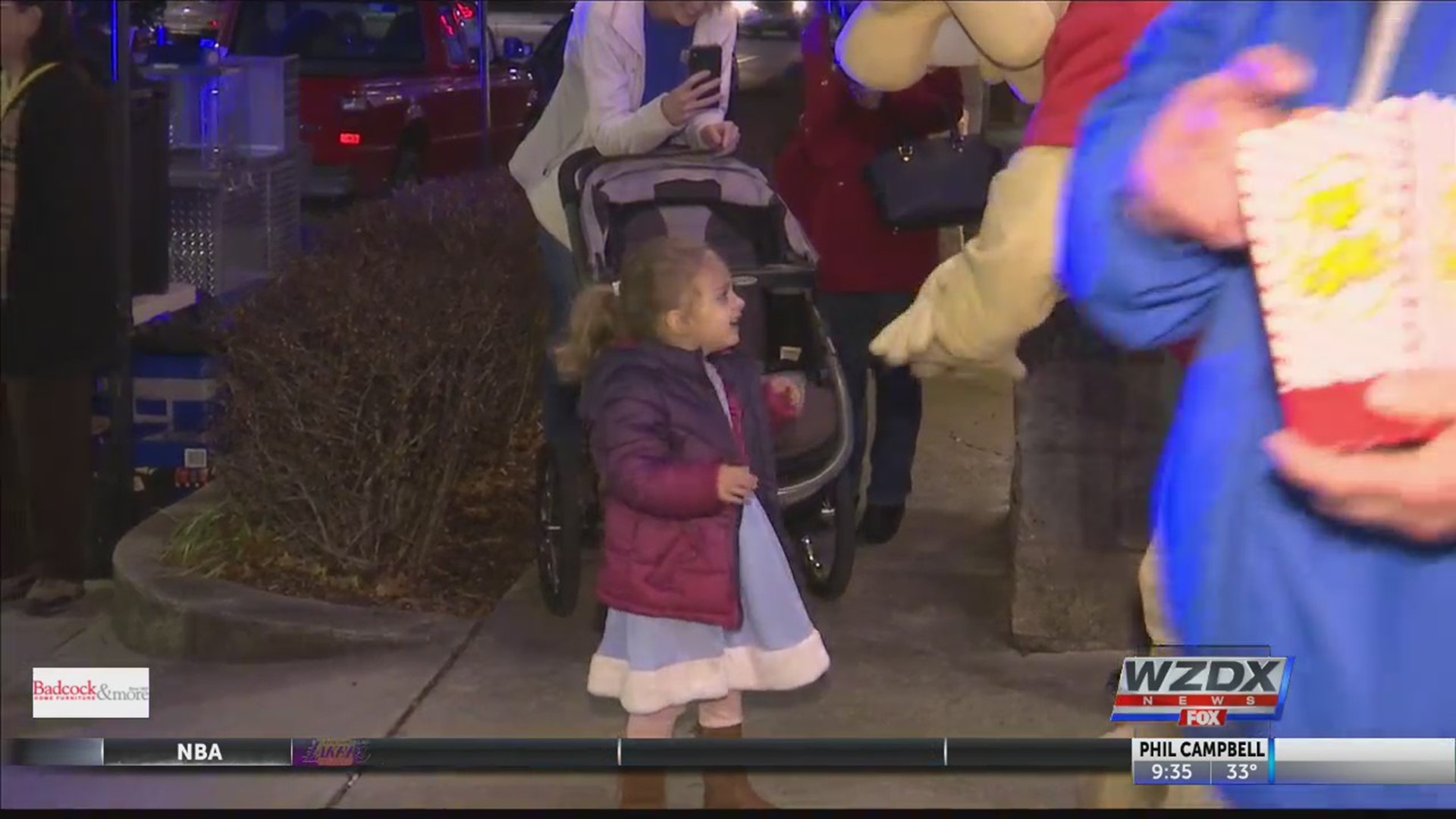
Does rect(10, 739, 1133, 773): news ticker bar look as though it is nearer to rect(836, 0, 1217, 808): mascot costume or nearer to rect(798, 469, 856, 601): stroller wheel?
rect(798, 469, 856, 601): stroller wheel

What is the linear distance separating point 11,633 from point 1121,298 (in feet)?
10.4

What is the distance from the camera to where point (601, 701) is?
13.3 feet

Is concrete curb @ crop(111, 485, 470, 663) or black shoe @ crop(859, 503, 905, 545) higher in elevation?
black shoe @ crop(859, 503, 905, 545)

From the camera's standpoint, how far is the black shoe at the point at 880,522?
4.70 metres

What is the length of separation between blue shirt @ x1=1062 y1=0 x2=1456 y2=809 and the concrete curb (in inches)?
108

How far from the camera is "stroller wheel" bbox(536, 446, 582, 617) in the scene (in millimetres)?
4703

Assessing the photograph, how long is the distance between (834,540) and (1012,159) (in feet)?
6.21

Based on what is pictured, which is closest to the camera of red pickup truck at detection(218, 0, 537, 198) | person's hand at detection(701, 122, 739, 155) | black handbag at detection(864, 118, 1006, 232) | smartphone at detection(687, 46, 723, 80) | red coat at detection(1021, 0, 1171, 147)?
red coat at detection(1021, 0, 1171, 147)

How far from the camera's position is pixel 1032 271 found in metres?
2.72

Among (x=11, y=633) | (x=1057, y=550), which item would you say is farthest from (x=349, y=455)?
(x=1057, y=550)

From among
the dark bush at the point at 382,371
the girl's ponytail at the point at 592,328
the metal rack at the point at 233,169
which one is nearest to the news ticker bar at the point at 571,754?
the girl's ponytail at the point at 592,328

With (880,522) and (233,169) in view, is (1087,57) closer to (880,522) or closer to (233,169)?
(880,522)

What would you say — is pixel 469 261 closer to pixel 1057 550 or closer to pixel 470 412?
pixel 470 412

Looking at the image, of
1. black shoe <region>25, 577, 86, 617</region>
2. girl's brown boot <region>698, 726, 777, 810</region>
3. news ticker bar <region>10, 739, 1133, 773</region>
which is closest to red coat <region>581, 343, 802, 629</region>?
news ticker bar <region>10, 739, 1133, 773</region>
